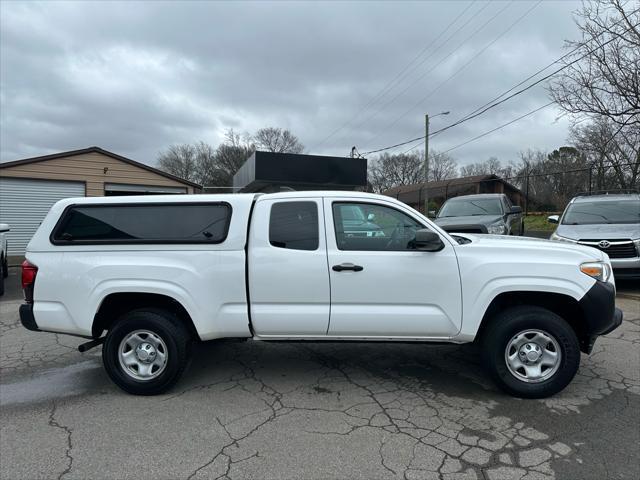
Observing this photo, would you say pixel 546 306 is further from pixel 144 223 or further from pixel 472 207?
pixel 472 207

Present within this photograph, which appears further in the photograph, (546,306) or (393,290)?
(546,306)

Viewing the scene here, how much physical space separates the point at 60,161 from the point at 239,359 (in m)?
15.0

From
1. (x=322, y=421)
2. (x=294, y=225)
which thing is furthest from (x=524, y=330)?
(x=294, y=225)

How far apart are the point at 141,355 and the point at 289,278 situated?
1584 mm

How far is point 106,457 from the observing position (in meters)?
3.01

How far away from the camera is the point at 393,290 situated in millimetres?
3846

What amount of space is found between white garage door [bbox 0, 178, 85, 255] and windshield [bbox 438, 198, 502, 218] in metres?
13.7

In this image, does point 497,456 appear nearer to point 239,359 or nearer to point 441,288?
point 441,288

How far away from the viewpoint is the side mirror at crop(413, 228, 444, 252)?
147 inches

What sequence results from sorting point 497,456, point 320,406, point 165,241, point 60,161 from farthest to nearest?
point 60,161, point 165,241, point 320,406, point 497,456

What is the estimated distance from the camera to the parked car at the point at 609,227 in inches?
303

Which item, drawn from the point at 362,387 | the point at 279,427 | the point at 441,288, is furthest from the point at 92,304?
the point at 441,288

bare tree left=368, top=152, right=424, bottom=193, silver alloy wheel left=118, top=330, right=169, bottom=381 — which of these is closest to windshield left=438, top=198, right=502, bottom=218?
silver alloy wheel left=118, top=330, right=169, bottom=381

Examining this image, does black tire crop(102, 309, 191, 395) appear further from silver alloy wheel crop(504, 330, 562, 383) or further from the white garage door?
the white garage door
